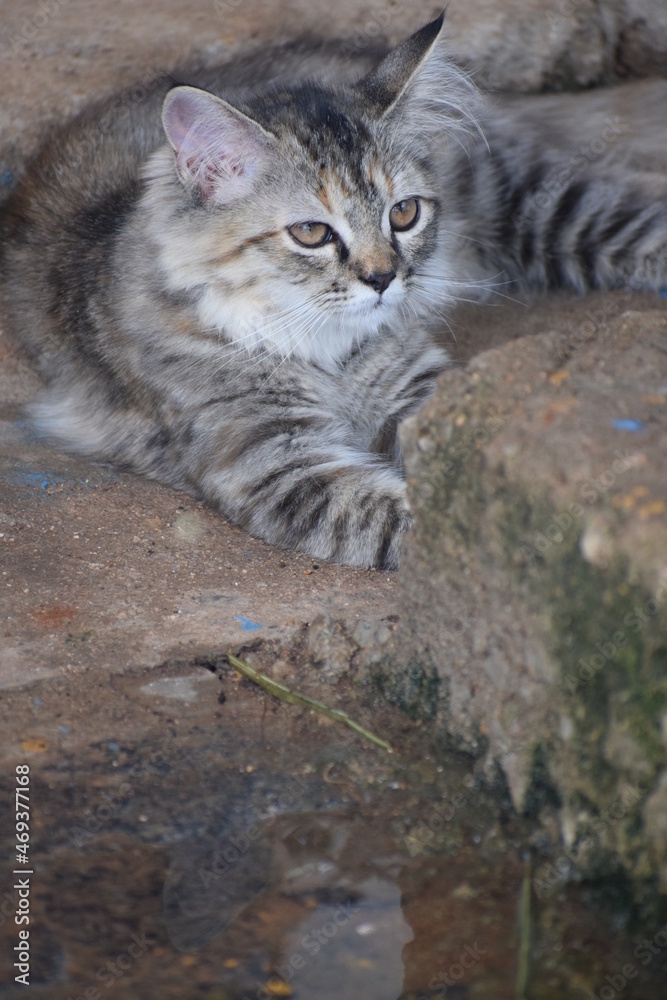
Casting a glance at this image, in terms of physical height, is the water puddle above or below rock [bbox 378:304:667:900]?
below

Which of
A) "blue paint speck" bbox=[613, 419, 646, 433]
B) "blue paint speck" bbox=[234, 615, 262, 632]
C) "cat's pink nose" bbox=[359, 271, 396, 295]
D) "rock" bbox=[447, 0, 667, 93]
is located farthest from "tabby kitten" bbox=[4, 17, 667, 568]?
"blue paint speck" bbox=[613, 419, 646, 433]

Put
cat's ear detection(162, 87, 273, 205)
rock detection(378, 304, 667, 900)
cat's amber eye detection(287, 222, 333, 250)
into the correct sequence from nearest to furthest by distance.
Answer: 1. rock detection(378, 304, 667, 900)
2. cat's ear detection(162, 87, 273, 205)
3. cat's amber eye detection(287, 222, 333, 250)

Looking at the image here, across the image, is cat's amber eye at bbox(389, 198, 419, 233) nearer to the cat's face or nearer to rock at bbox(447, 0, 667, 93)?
the cat's face

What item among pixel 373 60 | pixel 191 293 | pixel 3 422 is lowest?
pixel 3 422

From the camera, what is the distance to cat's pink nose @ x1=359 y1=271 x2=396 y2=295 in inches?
125

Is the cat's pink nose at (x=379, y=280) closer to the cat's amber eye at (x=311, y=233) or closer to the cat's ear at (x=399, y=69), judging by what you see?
the cat's amber eye at (x=311, y=233)

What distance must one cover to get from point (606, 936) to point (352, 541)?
1.42 metres

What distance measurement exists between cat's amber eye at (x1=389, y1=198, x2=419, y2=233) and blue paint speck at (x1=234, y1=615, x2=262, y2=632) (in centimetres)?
133

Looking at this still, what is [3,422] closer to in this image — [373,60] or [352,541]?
[352,541]

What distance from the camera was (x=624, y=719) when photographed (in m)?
1.81

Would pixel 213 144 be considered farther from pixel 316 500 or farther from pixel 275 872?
pixel 275 872

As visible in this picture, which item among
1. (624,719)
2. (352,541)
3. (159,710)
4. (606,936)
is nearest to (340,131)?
(352,541)

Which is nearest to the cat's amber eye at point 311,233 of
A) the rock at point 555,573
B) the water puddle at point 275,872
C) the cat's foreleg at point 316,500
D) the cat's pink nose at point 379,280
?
the cat's pink nose at point 379,280

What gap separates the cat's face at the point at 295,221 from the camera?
318cm
